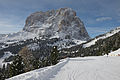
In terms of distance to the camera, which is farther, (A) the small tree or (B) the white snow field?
(A) the small tree

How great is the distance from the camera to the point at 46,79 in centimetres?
694

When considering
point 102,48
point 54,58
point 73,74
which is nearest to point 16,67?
point 54,58

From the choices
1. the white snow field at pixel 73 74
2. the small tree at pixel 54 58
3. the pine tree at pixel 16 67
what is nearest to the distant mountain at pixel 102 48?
the small tree at pixel 54 58

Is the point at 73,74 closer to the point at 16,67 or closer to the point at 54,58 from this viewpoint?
the point at 16,67

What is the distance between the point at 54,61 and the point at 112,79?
24.9 m

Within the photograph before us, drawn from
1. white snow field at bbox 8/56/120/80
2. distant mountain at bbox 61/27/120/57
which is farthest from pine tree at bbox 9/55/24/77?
distant mountain at bbox 61/27/120/57

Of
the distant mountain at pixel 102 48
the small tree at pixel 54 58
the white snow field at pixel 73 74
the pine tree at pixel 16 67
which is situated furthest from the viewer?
the distant mountain at pixel 102 48

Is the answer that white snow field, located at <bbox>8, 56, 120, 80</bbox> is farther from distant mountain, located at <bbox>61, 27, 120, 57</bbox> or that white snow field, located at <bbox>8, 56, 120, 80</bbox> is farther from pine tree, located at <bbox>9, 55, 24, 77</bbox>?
distant mountain, located at <bbox>61, 27, 120, 57</bbox>

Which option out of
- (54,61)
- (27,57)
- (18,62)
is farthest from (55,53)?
(18,62)

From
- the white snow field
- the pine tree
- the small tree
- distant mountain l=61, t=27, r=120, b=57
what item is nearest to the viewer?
the white snow field

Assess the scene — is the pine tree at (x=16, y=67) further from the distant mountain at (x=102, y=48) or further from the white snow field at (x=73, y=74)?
the distant mountain at (x=102, y=48)

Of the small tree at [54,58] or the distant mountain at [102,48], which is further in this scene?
the distant mountain at [102,48]

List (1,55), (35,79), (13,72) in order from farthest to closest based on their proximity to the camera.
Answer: (1,55) < (13,72) < (35,79)

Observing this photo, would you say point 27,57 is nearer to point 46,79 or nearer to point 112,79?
point 46,79
